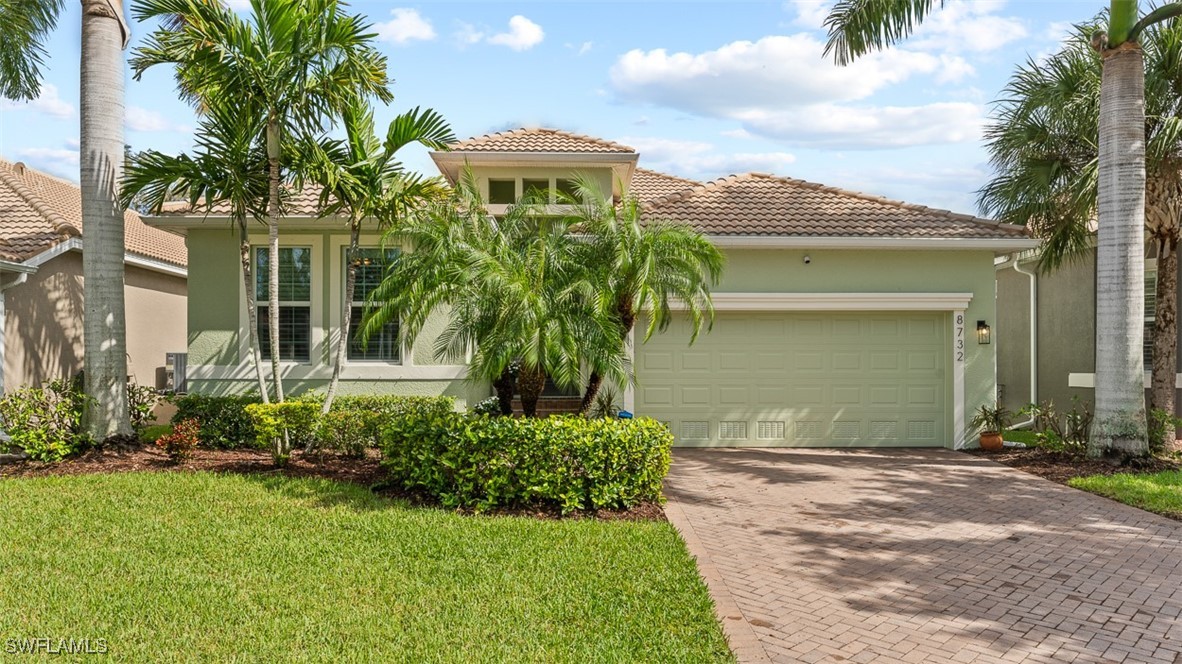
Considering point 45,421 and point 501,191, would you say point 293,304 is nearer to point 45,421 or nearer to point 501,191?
point 45,421

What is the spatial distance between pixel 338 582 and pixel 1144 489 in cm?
888

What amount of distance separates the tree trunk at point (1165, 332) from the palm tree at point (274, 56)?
12.6 metres

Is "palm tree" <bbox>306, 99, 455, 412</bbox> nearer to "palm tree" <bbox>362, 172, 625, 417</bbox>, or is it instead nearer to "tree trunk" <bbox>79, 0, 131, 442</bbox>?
"palm tree" <bbox>362, 172, 625, 417</bbox>

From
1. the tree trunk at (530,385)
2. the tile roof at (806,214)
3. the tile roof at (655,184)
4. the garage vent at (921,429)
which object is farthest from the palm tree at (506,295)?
the tile roof at (655,184)

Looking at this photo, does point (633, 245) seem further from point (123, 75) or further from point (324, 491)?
point (123, 75)

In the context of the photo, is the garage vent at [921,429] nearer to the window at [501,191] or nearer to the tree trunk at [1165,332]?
the tree trunk at [1165,332]

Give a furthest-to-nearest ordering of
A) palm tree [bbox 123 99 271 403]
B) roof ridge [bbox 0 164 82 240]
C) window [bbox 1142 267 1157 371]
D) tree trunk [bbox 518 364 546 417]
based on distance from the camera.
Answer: window [bbox 1142 267 1157 371] → roof ridge [bbox 0 164 82 240] → palm tree [bbox 123 99 271 403] → tree trunk [bbox 518 364 546 417]

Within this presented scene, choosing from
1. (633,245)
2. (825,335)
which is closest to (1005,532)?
(633,245)

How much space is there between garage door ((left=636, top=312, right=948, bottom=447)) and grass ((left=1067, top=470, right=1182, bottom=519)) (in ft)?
10.2

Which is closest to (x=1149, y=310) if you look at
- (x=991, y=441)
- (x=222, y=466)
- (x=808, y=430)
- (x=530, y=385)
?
(x=991, y=441)

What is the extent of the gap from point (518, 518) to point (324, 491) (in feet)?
7.82

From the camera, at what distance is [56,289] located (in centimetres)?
1305

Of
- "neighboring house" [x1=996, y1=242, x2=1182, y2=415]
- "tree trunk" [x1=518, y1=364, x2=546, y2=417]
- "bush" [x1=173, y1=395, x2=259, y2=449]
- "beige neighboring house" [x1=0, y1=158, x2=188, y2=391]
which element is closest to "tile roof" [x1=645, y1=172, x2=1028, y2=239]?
"neighboring house" [x1=996, y1=242, x2=1182, y2=415]

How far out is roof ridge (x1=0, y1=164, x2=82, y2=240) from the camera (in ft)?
42.1
